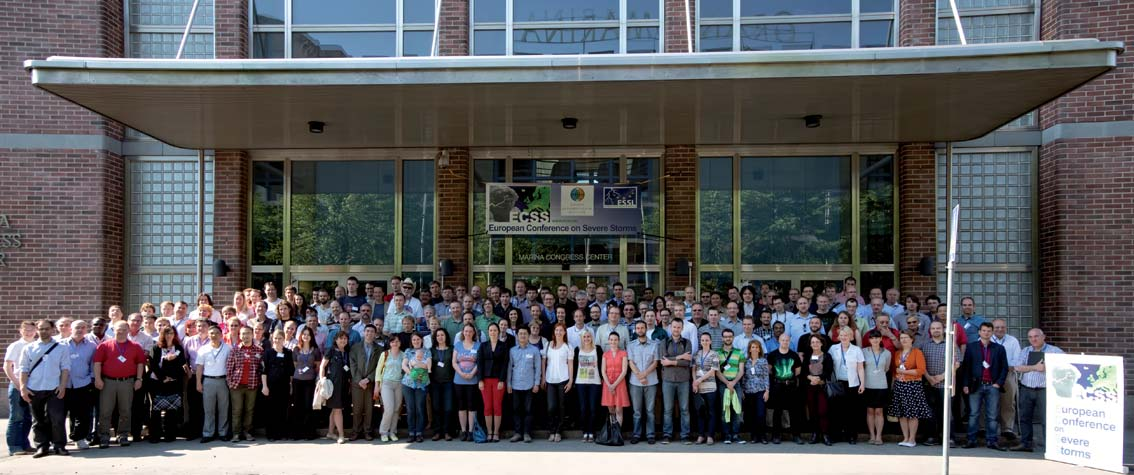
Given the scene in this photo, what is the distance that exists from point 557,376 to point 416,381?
5.58 feet

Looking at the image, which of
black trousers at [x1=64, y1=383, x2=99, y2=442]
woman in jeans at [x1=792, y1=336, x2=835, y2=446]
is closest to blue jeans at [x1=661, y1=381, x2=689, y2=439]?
woman in jeans at [x1=792, y1=336, x2=835, y2=446]

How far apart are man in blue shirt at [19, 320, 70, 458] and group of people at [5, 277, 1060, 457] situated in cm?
2

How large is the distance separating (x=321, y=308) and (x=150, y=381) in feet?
8.01

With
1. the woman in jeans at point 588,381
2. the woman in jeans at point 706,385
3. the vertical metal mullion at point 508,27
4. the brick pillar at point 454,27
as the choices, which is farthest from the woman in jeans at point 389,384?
the vertical metal mullion at point 508,27

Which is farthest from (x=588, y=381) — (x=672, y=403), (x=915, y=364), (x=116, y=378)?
(x=116, y=378)

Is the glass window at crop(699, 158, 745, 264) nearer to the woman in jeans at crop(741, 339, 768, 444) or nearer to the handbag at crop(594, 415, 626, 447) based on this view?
the woman in jeans at crop(741, 339, 768, 444)

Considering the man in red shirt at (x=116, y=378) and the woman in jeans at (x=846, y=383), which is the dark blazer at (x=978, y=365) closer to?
the woman in jeans at (x=846, y=383)

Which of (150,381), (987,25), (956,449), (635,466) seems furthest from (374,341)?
(987,25)

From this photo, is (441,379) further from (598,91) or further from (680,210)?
(680,210)

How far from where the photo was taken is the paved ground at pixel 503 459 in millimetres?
9047

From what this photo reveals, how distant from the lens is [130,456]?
385 inches

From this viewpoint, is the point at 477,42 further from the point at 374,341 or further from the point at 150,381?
the point at 150,381

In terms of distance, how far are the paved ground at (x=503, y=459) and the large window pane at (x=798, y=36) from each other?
637 cm

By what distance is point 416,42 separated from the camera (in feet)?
46.5
